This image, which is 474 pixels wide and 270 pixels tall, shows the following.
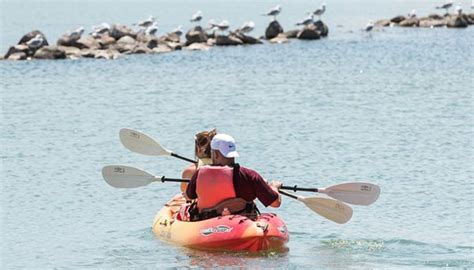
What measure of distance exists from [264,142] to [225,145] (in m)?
9.67

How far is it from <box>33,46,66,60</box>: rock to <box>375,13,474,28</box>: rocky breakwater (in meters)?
21.4

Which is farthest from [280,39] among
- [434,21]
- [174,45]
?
[434,21]

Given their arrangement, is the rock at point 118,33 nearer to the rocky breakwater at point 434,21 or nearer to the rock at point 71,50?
the rock at point 71,50

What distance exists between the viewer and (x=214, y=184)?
41.9 feet

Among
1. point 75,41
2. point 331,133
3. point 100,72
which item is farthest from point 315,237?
point 75,41

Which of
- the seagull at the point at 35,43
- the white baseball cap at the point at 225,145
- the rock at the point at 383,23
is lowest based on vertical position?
the rock at the point at 383,23

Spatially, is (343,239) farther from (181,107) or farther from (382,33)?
(382,33)

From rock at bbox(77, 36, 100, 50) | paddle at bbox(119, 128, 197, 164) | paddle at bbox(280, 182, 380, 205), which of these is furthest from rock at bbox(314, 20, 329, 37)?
paddle at bbox(280, 182, 380, 205)

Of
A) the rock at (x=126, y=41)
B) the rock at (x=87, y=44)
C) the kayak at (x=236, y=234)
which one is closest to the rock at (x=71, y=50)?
the rock at (x=87, y=44)

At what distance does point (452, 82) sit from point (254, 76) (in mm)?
5237

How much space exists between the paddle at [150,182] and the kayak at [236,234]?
81 cm

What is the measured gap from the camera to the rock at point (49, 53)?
3859cm

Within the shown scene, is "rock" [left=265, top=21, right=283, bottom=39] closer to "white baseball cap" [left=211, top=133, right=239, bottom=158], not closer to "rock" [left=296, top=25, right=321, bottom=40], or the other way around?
"rock" [left=296, top=25, right=321, bottom=40]

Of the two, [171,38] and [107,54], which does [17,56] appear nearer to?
[107,54]
